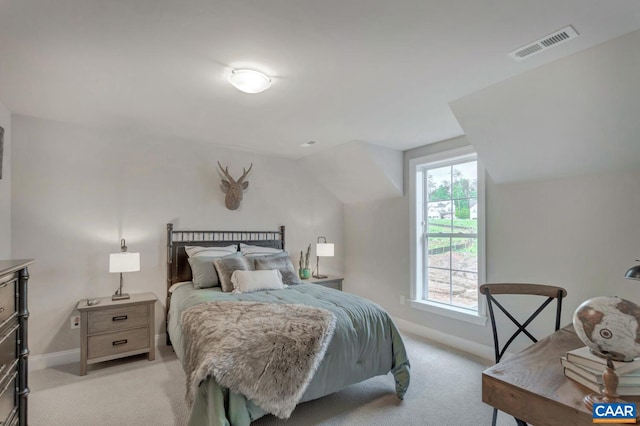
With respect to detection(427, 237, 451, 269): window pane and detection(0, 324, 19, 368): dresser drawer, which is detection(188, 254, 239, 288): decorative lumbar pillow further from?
detection(427, 237, 451, 269): window pane

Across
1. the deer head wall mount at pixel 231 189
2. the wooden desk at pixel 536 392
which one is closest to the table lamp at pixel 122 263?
the deer head wall mount at pixel 231 189

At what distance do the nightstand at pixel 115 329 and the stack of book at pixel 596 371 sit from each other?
3343 millimetres

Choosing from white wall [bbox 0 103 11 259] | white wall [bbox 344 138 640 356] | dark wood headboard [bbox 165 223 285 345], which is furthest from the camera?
dark wood headboard [bbox 165 223 285 345]

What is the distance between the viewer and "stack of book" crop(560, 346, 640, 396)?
3.49ft

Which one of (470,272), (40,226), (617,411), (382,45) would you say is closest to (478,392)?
(470,272)

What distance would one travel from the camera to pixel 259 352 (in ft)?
6.32

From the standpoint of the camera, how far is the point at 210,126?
341 cm

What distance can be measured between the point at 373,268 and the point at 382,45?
3450 millimetres

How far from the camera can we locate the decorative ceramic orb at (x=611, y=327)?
1.06m

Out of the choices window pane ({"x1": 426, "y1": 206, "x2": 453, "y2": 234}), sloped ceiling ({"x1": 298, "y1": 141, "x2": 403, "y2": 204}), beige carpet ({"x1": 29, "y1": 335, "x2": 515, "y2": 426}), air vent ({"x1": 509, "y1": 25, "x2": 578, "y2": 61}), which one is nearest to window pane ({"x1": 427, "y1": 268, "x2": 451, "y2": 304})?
window pane ({"x1": 426, "y1": 206, "x2": 453, "y2": 234})

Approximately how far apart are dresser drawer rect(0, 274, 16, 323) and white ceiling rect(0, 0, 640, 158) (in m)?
1.35

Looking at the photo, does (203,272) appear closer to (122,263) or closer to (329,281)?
(122,263)

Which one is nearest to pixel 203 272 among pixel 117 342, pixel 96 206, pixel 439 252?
pixel 117 342

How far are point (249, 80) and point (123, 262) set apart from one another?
2236mm
